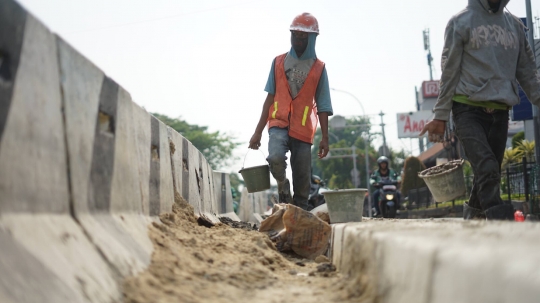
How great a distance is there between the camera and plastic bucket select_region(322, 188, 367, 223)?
7.09m

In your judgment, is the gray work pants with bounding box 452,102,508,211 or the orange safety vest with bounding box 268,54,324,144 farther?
the orange safety vest with bounding box 268,54,324,144

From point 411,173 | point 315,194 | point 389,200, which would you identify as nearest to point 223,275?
point 315,194

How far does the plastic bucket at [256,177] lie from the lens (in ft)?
28.0

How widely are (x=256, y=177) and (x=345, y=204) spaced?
1743 mm

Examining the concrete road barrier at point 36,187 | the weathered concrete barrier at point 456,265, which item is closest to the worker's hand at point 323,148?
the weathered concrete barrier at point 456,265

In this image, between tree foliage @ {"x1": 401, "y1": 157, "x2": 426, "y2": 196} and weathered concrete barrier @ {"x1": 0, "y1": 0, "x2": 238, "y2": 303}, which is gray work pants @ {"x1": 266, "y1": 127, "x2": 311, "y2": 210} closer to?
weathered concrete barrier @ {"x1": 0, "y1": 0, "x2": 238, "y2": 303}

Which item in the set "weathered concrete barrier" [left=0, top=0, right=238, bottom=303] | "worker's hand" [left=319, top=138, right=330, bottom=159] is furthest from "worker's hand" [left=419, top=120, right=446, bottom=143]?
"weathered concrete barrier" [left=0, top=0, right=238, bottom=303]

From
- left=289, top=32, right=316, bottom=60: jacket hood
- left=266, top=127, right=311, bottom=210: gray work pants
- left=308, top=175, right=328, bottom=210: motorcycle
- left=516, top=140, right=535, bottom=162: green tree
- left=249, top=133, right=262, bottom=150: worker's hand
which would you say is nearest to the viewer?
left=266, top=127, right=311, bottom=210: gray work pants

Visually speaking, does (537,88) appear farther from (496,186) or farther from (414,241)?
(414,241)

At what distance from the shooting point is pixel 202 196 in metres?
7.67

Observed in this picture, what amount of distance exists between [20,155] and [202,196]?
17.1ft

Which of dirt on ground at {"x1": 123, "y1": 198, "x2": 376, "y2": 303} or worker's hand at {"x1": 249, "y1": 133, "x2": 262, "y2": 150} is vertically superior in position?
worker's hand at {"x1": 249, "y1": 133, "x2": 262, "y2": 150}

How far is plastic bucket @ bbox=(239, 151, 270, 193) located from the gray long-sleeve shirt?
10.9 ft

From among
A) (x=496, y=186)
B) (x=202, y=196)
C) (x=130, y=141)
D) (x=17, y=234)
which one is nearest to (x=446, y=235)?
(x=17, y=234)
